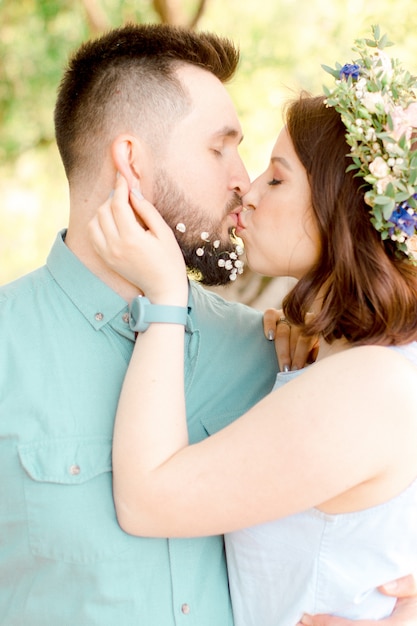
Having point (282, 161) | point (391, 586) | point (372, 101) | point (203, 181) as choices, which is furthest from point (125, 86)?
point (391, 586)

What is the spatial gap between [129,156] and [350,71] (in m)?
0.65

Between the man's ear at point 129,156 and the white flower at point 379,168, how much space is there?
703mm

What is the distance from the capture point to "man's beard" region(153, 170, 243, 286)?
213cm

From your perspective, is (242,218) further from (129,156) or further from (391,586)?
(391,586)

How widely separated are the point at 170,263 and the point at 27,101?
3819 millimetres

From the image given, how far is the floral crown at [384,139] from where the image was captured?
5.33 ft

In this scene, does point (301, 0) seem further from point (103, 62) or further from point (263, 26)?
point (103, 62)

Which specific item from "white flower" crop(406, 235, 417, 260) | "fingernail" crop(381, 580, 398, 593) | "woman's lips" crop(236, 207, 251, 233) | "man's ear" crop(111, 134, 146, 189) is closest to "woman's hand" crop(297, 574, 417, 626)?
"fingernail" crop(381, 580, 398, 593)

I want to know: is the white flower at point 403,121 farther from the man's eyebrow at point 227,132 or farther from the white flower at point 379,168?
the man's eyebrow at point 227,132

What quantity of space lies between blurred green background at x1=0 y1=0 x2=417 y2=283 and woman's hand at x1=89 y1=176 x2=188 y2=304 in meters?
2.28

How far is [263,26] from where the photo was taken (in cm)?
468

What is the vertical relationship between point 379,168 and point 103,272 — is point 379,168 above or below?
above

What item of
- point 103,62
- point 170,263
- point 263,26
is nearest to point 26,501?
point 170,263

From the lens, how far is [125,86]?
7.25 ft
